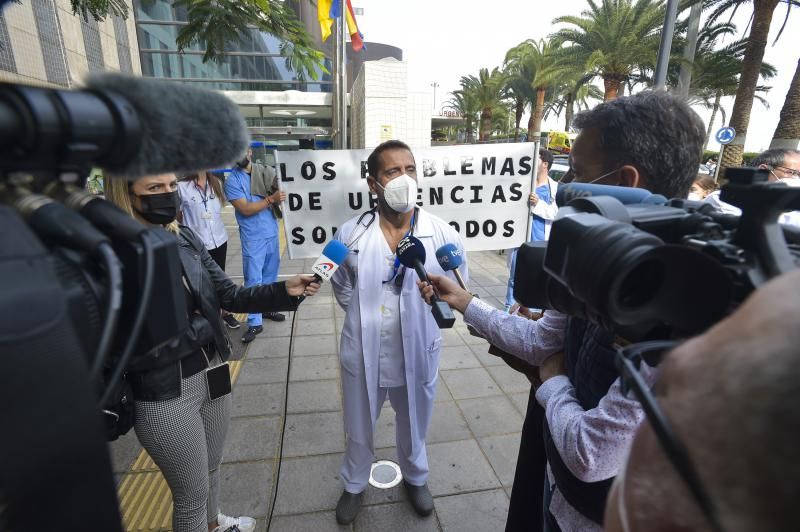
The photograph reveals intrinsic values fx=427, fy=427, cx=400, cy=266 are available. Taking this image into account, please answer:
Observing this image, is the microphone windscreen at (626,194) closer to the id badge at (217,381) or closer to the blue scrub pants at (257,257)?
the id badge at (217,381)

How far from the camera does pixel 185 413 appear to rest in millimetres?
1592

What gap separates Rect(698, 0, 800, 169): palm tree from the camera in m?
12.5

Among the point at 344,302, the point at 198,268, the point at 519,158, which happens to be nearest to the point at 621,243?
the point at 198,268

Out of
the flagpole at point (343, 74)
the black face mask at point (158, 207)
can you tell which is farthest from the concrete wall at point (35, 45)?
the black face mask at point (158, 207)

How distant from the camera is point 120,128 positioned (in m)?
0.54

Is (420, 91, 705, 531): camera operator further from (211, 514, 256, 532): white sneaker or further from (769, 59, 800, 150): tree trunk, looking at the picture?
(769, 59, 800, 150): tree trunk

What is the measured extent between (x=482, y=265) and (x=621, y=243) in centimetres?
679

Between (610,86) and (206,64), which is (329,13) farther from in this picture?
(610,86)

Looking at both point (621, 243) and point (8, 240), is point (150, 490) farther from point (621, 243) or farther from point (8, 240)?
point (621, 243)

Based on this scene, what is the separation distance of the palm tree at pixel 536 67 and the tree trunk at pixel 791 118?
9917 mm

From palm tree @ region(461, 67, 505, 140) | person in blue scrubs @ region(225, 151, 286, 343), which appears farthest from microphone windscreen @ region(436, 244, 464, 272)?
palm tree @ region(461, 67, 505, 140)

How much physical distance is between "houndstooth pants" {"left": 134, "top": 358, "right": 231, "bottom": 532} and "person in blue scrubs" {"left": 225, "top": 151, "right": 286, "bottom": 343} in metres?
2.59

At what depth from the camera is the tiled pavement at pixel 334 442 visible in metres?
2.30

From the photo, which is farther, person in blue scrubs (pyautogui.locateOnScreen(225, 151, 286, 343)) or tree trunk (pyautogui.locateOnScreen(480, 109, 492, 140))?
tree trunk (pyautogui.locateOnScreen(480, 109, 492, 140))
